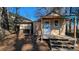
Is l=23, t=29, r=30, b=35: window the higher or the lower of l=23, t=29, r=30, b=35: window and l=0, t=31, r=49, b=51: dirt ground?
the higher

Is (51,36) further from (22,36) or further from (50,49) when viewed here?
(22,36)

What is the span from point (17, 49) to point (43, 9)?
78 centimetres

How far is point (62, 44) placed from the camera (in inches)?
128

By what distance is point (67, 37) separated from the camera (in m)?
3.25

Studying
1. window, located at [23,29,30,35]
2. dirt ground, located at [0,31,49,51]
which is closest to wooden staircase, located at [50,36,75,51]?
dirt ground, located at [0,31,49,51]

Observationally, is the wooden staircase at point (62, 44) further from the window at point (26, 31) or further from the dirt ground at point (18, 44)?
the window at point (26, 31)

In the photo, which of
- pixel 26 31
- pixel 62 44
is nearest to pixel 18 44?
pixel 26 31

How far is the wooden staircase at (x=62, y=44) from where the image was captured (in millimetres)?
3262

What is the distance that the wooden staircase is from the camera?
3.26 meters

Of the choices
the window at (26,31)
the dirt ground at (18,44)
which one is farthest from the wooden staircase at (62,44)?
the window at (26,31)

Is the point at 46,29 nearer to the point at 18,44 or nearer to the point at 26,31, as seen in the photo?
the point at 26,31

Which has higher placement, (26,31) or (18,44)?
(26,31)

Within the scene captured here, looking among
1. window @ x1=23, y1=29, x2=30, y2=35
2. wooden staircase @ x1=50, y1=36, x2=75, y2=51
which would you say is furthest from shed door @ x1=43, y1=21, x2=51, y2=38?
window @ x1=23, y1=29, x2=30, y2=35

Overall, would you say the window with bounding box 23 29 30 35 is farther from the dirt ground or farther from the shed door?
the shed door
